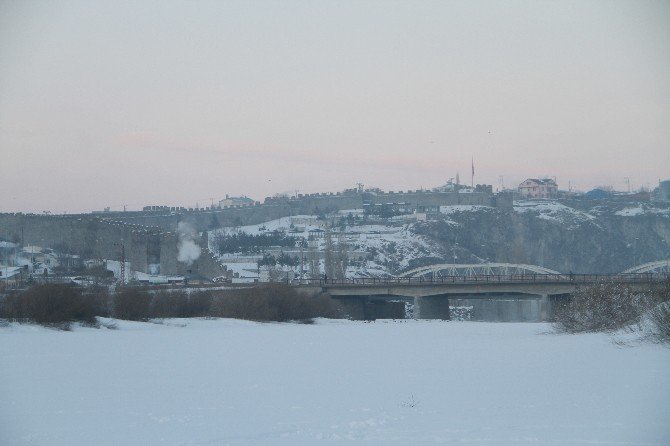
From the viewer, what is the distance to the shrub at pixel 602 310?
40219 millimetres

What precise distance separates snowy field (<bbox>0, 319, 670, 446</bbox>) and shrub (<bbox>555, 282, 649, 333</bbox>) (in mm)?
6891

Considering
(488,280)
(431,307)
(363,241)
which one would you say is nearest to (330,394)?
(488,280)

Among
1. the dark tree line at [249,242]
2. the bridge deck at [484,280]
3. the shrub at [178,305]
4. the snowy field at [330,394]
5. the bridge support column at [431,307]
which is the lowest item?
the bridge support column at [431,307]

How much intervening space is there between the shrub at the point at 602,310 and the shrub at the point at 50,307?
63.4 ft

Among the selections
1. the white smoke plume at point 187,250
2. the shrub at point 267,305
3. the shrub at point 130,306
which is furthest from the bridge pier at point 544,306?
the white smoke plume at point 187,250

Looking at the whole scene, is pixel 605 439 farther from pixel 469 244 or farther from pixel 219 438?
pixel 469 244

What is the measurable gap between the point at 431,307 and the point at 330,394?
6066cm

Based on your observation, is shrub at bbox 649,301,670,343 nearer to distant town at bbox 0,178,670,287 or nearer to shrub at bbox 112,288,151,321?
shrub at bbox 112,288,151,321

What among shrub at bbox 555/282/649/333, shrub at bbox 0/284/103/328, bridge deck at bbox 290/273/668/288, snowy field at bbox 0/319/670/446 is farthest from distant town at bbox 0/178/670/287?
snowy field at bbox 0/319/670/446

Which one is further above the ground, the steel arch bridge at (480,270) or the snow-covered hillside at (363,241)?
the snow-covered hillside at (363,241)

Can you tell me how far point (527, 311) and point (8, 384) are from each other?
8842 cm

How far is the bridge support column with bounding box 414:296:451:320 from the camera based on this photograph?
8069 centimetres

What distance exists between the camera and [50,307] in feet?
139

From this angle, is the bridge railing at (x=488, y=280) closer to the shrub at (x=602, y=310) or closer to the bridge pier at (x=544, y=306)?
the bridge pier at (x=544, y=306)
